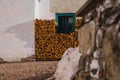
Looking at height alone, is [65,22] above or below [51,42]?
above

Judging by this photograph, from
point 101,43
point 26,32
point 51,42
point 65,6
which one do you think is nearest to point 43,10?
point 65,6

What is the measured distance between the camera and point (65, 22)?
15594mm

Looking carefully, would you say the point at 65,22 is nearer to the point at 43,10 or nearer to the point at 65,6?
the point at 65,6

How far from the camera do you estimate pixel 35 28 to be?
14227mm

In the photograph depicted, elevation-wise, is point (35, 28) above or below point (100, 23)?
below

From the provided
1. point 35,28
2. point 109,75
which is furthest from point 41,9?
point 109,75

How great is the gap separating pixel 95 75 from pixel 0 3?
36.9ft

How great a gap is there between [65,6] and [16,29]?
9.08 ft

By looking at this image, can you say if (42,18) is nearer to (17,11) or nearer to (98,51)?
(17,11)

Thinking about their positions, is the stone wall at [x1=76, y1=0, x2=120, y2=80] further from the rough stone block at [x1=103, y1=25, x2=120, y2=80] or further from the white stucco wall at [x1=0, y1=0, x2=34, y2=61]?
the white stucco wall at [x1=0, y1=0, x2=34, y2=61]

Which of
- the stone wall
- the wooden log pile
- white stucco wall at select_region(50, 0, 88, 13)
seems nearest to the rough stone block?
the stone wall

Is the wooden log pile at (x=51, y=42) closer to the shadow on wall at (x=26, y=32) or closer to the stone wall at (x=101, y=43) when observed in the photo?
the shadow on wall at (x=26, y=32)

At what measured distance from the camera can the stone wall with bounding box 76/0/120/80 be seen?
303cm

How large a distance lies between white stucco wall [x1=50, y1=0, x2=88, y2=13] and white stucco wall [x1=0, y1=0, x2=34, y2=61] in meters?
1.73
